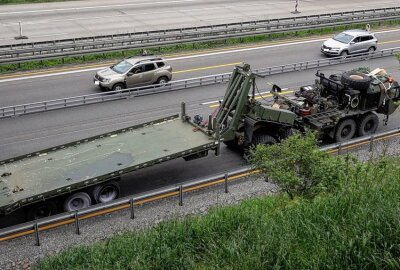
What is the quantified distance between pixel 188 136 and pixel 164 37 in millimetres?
16029

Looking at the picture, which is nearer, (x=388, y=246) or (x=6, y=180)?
(x=388, y=246)

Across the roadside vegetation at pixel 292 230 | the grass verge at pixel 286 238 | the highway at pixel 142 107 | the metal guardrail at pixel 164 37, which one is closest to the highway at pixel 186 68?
the highway at pixel 142 107

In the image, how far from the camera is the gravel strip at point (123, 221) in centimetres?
1282

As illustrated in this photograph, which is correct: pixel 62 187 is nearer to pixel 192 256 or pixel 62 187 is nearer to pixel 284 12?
pixel 192 256

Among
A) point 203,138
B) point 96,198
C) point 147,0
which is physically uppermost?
point 147,0

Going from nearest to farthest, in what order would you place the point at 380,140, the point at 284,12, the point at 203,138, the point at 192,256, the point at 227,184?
the point at 192,256 → the point at 227,184 → the point at 203,138 → the point at 380,140 → the point at 284,12

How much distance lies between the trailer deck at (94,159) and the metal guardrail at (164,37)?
1357cm

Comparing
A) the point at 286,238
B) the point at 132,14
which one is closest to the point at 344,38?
the point at 132,14

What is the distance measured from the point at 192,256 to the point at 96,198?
4.98 meters

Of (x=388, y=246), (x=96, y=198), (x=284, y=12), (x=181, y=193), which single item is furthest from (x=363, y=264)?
(x=284, y=12)

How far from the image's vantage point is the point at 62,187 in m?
14.1

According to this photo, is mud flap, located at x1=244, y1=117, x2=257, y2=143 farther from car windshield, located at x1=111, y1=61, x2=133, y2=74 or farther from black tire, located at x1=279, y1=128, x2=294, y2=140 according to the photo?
car windshield, located at x1=111, y1=61, x2=133, y2=74

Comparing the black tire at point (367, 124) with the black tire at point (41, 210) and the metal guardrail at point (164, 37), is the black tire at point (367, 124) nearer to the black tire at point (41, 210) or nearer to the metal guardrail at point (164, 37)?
the black tire at point (41, 210)

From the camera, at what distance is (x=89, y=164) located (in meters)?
15.4
